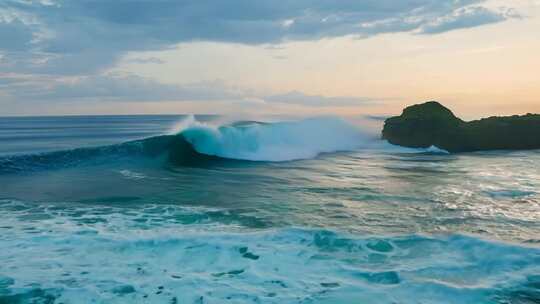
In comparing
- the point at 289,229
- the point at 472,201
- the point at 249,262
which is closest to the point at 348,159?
the point at 472,201

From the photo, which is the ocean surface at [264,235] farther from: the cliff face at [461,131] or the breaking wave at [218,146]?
the cliff face at [461,131]

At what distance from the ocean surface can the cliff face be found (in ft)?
40.2

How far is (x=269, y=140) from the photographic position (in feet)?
90.4

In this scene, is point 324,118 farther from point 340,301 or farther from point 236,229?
point 340,301

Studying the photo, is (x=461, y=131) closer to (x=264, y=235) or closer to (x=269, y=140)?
(x=269, y=140)

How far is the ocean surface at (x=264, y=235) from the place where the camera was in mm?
5910

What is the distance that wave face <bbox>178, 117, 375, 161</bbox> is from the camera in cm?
2395

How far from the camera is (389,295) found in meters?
5.72

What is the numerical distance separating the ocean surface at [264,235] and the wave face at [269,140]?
574 cm

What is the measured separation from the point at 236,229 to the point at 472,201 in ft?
22.8

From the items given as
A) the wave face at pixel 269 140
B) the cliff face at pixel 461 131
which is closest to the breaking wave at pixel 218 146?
the wave face at pixel 269 140

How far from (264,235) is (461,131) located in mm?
26562

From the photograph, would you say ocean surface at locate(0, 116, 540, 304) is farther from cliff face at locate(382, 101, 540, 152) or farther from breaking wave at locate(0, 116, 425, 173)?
cliff face at locate(382, 101, 540, 152)

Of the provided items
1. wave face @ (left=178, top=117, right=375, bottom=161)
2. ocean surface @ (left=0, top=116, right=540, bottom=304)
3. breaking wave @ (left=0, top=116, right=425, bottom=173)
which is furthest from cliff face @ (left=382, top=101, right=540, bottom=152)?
ocean surface @ (left=0, top=116, right=540, bottom=304)
